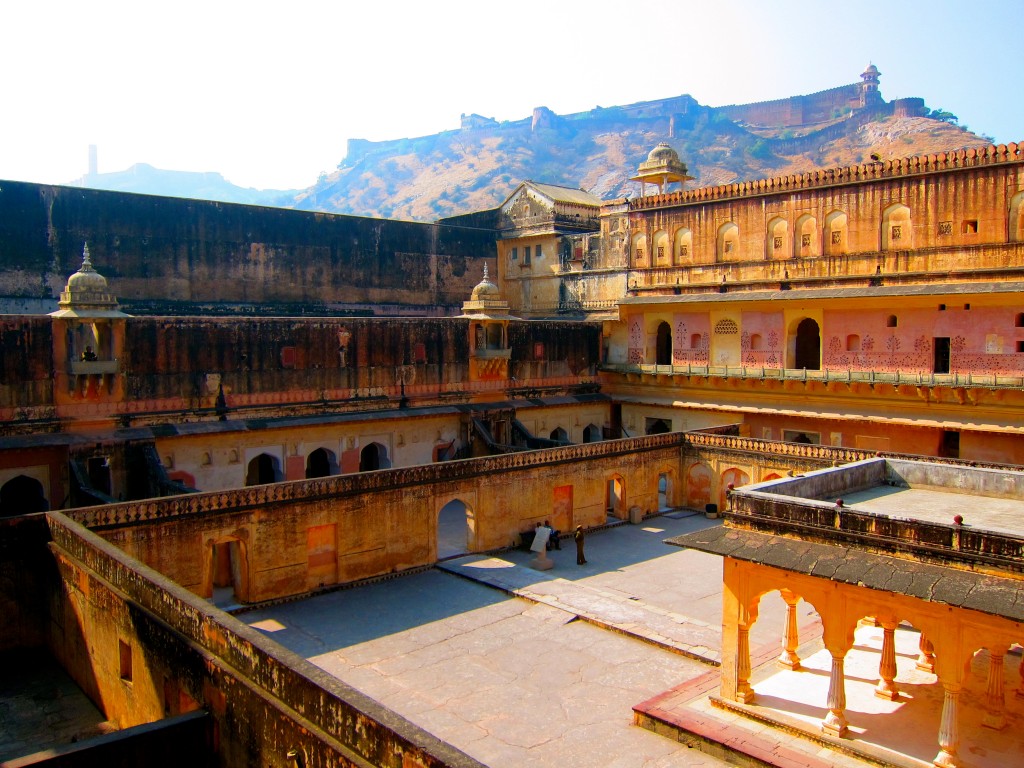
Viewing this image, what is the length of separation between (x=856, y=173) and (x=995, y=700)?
61.5 feet

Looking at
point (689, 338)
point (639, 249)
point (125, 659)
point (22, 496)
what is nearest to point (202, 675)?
point (125, 659)

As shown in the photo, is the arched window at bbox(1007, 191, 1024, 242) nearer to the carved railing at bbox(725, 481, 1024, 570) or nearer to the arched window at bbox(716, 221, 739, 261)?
the arched window at bbox(716, 221, 739, 261)

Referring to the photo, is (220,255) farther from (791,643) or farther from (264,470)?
(791,643)

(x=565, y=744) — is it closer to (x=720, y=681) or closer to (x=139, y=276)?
(x=720, y=681)

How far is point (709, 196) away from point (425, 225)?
10.5 metres

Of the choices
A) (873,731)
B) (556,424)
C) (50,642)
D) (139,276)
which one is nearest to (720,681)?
(873,731)

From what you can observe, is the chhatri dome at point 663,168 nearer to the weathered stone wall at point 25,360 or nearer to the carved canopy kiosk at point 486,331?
the carved canopy kiosk at point 486,331

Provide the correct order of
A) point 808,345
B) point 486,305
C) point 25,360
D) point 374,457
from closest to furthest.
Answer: point 25,360, point 374,457, point 486,305, point 808,345

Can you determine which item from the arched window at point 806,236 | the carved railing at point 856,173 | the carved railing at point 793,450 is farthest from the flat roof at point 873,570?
the arched window at point 806,236

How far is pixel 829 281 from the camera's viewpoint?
1027 inches

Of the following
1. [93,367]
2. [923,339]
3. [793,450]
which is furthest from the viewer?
[923,339]

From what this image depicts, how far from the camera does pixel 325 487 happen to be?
53.0 feet

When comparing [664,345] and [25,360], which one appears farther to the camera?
[664,345]

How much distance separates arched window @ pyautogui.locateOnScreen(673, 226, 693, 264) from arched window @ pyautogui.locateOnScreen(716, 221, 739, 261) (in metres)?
1.10
